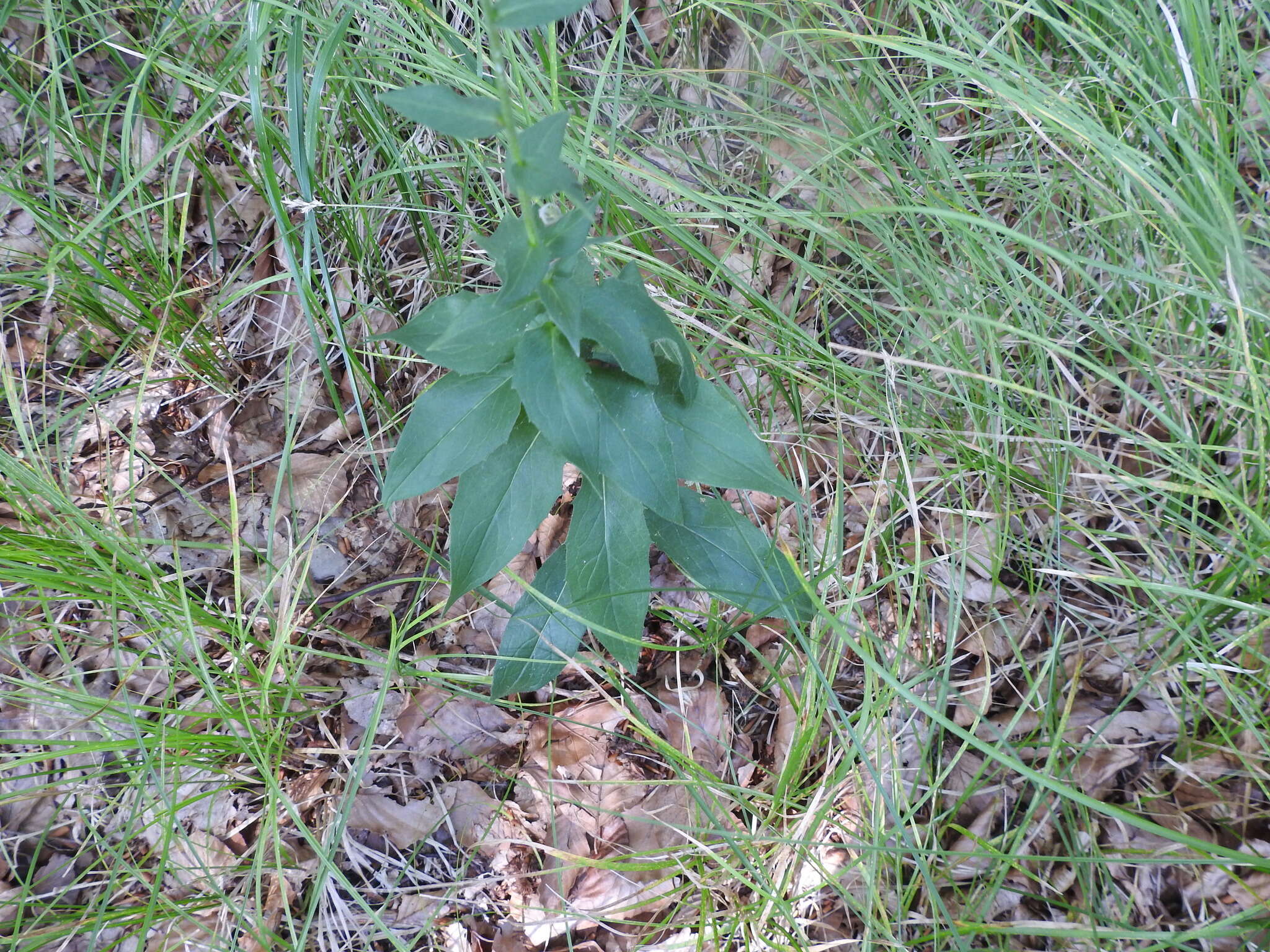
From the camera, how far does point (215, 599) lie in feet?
7.18

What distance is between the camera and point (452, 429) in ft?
4.78

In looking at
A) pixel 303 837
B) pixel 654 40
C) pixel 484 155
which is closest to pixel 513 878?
pixel 303 837

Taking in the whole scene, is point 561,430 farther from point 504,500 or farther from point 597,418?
point 504,500

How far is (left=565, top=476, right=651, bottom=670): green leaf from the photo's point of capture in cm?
162

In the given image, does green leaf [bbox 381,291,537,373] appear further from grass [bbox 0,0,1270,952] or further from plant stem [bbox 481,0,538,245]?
grass [bbox 0,0,1270,952]

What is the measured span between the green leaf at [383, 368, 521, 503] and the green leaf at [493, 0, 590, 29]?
2.01ft

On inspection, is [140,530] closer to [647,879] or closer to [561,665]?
[561,665]

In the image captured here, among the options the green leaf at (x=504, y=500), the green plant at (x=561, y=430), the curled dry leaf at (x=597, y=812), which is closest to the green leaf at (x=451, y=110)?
the green plant at (x=561, y=430)

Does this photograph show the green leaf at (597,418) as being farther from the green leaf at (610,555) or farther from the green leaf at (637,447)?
the green leaf at (610,555)

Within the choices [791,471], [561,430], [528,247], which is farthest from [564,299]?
[791,471]

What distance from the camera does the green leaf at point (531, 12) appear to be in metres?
0.99

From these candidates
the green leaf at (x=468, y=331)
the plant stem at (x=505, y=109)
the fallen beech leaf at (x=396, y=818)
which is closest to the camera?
the plant stem at (x=505, y=109)

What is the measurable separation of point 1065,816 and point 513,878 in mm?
1261

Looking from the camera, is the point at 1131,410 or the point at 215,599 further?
the point at 215,599
